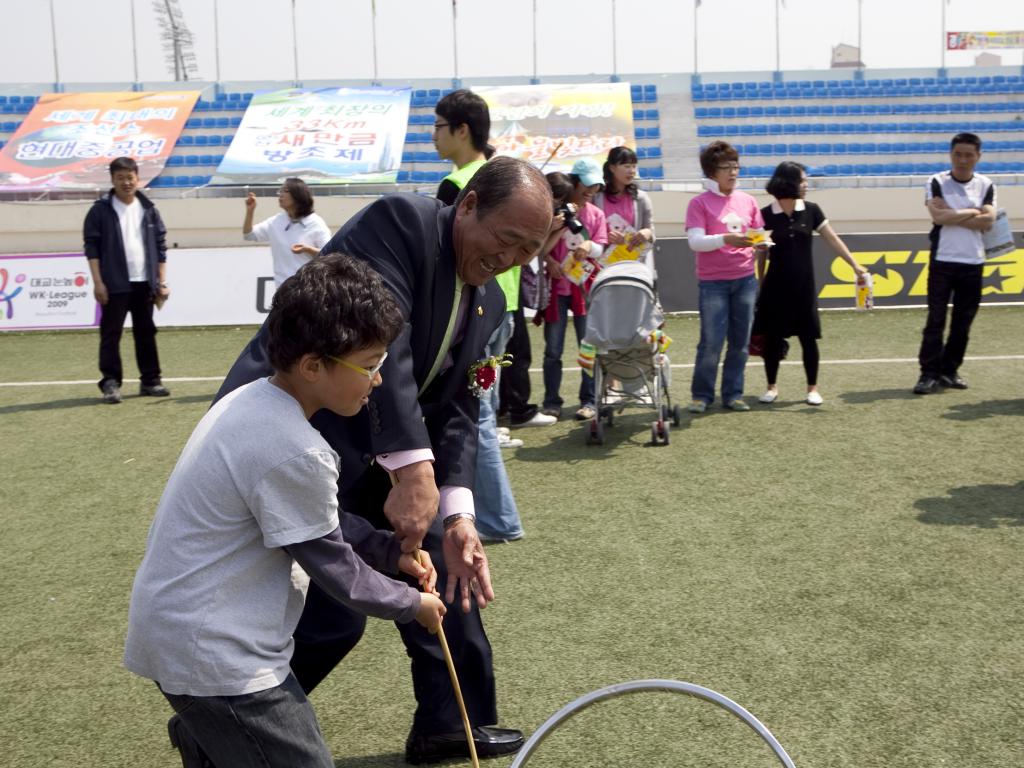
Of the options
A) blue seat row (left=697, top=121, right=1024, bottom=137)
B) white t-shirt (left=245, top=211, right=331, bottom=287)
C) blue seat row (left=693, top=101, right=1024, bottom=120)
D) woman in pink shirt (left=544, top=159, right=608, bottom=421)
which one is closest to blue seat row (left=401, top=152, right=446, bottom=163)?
blue seat row (left=697, top=121, right=1024, bottom=137)

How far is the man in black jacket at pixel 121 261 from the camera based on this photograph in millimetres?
8891

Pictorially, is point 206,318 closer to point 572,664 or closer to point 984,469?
point 984,469

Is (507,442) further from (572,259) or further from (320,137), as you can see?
(320,137)

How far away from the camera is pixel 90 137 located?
85.7 ft

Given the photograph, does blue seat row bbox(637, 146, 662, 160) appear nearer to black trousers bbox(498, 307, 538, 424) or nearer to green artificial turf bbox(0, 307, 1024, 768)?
green artificial turf bbox(0, 307, 1024, 768)

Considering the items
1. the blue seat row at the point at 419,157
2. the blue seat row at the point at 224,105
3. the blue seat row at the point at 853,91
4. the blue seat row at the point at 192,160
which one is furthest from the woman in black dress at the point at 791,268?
the blue seat row at the point at 224,105

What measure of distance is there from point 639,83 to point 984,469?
23.8 metres

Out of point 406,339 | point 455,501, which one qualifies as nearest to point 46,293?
point 455,501

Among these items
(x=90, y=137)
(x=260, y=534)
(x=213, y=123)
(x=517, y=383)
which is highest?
(x=213, y=123)

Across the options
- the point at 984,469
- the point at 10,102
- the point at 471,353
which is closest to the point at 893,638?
the point at 471,353

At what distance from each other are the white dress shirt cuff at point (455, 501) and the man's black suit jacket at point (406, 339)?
0.09ft

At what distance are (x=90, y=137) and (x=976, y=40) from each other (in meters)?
24.0

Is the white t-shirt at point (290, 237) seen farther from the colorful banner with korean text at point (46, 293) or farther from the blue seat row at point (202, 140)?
the blue seat row at point (202, 140)

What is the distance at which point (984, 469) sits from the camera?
247 inches
